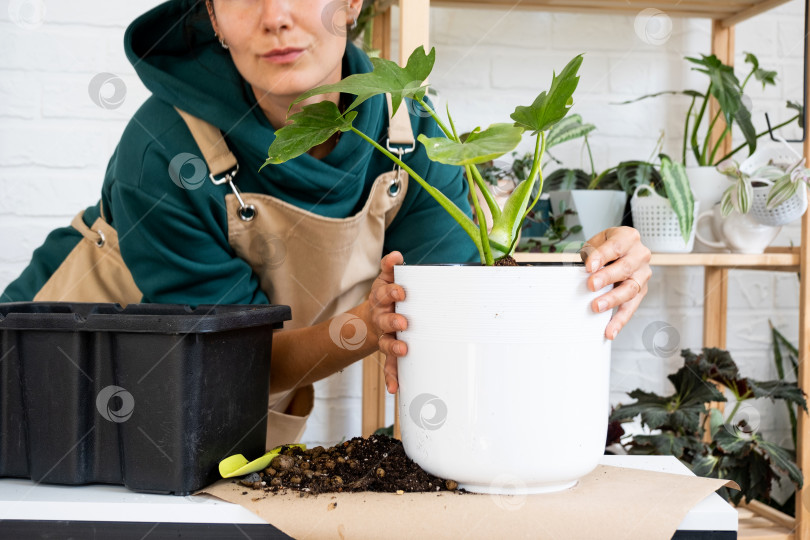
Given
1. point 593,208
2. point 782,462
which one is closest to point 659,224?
point 593,208

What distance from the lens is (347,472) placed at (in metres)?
0.65

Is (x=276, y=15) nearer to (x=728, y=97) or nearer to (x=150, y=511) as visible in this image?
(x=150, y=511)

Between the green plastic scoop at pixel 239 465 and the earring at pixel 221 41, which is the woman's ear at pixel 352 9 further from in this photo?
the green plastic scoop at pixel 239 465

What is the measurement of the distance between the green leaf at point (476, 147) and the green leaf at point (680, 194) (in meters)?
0.99

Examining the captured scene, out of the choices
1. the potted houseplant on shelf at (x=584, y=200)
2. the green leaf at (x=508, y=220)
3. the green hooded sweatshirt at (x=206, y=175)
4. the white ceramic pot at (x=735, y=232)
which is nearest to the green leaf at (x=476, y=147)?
the green leaf at (x=508, y=220)

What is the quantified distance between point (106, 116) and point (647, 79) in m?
1.28

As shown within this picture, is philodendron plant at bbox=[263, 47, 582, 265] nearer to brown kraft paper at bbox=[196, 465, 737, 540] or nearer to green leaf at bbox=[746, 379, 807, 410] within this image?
brown kraft paper at bbox=[196, 465, 737, 540]

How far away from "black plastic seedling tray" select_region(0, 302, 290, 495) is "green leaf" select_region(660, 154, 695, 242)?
1.04 meters

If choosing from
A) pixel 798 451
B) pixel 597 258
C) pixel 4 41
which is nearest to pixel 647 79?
pixel 798 451

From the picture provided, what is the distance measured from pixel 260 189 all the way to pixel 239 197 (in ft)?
0.17

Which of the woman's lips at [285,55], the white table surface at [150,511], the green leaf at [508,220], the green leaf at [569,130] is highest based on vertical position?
the green leaf at [569,130]

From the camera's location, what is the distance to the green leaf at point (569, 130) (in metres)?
1.55

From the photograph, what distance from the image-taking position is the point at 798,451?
58.1 inches

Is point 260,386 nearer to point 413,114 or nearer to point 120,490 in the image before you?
point 120,490
